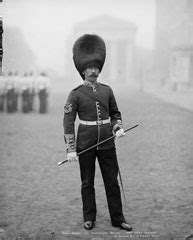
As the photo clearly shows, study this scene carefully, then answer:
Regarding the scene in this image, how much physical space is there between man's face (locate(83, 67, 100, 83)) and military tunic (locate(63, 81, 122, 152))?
0.05 metres

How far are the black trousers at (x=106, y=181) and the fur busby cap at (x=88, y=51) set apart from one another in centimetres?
83

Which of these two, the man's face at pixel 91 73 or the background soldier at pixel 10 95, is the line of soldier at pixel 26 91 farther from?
the man's face at pixel 91 73

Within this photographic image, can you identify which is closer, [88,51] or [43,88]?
[88,51]

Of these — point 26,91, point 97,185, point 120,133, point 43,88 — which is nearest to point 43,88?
point 43,88

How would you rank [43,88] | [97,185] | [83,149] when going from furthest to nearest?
1. [43,88]
2. [97,185]
3. [83,149]

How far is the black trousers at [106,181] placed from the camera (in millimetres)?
3904

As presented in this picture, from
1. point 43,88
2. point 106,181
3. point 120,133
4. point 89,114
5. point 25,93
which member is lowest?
point 25,93

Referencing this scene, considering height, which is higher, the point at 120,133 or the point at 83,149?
the point at 120,133

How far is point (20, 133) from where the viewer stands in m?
9.51

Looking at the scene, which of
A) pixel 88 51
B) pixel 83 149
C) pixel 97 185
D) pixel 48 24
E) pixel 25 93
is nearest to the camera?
pixel 88 51

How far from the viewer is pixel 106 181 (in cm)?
396

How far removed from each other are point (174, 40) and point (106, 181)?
12.6 meters

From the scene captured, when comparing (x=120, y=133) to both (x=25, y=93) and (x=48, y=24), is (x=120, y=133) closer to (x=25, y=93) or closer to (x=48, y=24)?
(x=48, y=24)

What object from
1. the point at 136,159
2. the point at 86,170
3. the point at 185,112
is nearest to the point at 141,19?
the point at 136,159
